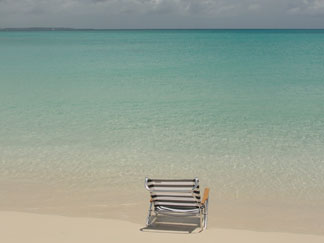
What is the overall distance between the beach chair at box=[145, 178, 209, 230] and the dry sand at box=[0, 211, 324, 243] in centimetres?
30

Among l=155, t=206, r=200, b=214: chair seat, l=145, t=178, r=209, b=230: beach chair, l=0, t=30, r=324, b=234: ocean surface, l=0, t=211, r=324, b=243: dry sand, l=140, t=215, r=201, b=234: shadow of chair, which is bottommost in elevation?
l=0, t=211, r=324, b=243: dry sand

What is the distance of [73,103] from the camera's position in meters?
14.6

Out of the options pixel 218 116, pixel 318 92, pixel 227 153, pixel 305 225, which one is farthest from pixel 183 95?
pixel 305 225

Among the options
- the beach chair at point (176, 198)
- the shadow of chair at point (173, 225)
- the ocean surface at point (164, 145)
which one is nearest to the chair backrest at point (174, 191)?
the beach chair at point (176, 198)

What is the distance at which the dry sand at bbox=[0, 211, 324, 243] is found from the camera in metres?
5.32

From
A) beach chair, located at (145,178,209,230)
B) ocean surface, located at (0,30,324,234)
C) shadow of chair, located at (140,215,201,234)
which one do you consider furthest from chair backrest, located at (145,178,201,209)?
ocean surface, located at (0,30,324,234)

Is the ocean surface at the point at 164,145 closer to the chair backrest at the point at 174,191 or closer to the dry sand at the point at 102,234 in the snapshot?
→ the dry sand at the point at 102,234

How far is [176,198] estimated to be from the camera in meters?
5.71

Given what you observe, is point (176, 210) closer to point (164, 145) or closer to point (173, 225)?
point (173, 225)

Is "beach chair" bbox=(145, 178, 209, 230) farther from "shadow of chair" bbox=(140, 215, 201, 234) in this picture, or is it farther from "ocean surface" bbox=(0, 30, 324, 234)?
"ocean surface" bbox=(0, 30, 324, 234)

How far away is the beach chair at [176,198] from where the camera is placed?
5568mm

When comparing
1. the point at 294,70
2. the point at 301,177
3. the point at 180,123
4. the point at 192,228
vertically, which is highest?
the point at 294,70

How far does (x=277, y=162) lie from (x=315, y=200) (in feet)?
5.65

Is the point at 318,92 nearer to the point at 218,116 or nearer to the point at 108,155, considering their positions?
the point at 218,116
